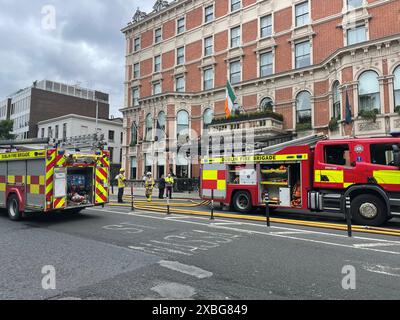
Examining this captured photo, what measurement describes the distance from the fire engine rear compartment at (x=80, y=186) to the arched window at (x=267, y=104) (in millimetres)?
17935

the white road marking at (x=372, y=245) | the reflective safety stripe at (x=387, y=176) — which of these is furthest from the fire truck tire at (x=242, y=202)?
the white road marking at (x=372, y=245)

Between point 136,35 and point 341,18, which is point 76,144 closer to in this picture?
point 341,18

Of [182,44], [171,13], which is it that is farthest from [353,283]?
[171,13]

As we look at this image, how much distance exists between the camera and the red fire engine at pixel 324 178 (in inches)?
350

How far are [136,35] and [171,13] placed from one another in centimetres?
596

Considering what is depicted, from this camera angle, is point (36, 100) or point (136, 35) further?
point (36, 100)

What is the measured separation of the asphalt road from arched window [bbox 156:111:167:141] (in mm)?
22469

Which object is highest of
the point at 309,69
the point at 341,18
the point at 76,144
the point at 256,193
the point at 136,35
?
the point at 136,35

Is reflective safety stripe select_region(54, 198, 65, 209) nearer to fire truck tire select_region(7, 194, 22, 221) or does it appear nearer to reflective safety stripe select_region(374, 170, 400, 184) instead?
fire truck tire select_region(7, 194, 22, 221)

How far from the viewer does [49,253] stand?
19.5ft

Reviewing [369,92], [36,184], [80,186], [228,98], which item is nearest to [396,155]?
[80,186]

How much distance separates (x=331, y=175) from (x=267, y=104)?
16.5 meters

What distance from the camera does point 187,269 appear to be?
497cm

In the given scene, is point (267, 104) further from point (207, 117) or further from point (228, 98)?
point (207, 117)
